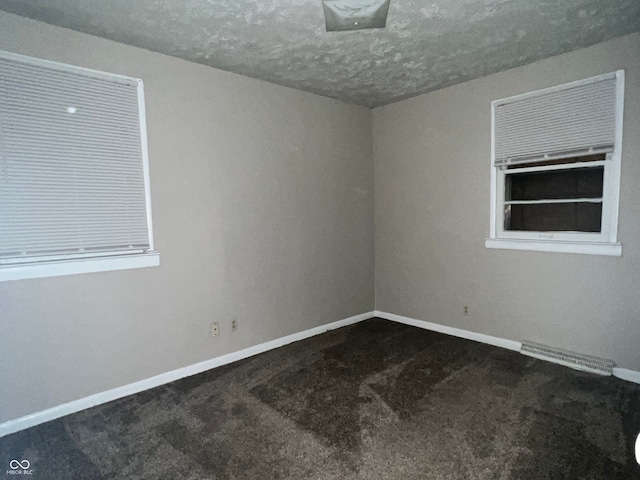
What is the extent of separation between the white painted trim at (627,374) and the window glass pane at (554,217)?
1099 mm

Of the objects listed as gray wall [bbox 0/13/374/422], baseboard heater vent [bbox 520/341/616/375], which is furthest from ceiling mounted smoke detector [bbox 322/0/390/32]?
baseboard heater vent [bbox 520/341/616/375]

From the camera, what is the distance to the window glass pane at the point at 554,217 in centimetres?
292

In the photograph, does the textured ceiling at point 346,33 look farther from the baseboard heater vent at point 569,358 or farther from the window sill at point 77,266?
the baseboard heater vent at point 569,358

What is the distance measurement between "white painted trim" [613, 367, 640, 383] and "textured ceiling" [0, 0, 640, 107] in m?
2.49

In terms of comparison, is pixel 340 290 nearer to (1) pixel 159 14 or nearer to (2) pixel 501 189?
(2) pixel 501 189

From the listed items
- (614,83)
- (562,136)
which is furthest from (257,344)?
(614,83)

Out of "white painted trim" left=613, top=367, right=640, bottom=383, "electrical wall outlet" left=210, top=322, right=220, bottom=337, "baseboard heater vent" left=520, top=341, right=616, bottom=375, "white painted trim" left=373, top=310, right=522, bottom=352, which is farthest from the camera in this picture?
"white painted trim" left=373, top=310, right=522, bottom=352

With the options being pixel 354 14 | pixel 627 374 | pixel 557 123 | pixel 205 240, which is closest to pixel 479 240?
pixel 557 123

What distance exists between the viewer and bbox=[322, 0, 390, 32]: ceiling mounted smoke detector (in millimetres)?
2016

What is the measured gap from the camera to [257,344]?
3404 mm

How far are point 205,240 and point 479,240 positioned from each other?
8.57ft

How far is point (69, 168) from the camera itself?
2.36 meters

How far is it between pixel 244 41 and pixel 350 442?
2701 mm

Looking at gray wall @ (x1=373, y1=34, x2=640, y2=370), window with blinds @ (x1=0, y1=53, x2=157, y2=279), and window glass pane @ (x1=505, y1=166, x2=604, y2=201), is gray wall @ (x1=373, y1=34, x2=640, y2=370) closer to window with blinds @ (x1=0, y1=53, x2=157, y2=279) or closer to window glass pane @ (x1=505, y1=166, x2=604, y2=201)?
window glass pane @ (x1=505, y1=166, x2=604, y2=201)
